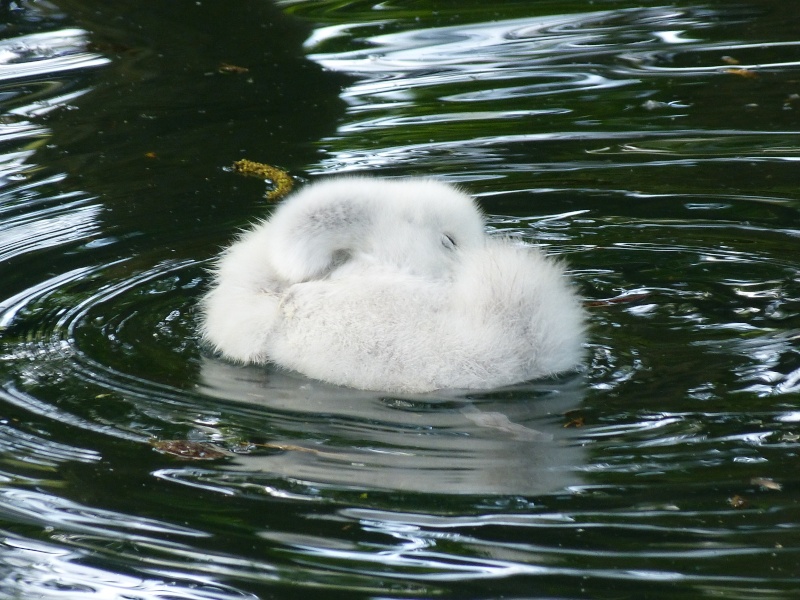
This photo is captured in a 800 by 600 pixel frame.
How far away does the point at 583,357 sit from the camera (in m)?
4.19

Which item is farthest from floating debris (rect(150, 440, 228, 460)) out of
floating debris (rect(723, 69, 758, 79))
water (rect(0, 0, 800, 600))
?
floating debris (rect(723, 69, 758, 79))

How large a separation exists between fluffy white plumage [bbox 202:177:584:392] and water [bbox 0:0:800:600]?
10 cm

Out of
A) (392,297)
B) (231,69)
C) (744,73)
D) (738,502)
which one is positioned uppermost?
(231,69)

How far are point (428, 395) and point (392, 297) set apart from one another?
330 millimetres

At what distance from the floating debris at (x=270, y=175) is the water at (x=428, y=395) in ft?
0.35

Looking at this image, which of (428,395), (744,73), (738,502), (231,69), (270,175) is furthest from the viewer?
(231,69)

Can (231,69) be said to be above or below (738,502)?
above

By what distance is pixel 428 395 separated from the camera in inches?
154

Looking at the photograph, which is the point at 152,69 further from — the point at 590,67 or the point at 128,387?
the point at 128,387

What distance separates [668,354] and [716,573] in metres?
1.33

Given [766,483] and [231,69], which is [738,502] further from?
[231,69]

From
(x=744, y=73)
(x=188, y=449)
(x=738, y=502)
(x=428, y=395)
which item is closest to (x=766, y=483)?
(x=738, y=502)

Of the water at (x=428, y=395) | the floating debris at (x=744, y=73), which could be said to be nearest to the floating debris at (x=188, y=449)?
the water at (x=428, y=395)

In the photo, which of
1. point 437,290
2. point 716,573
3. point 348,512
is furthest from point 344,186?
point 716,573
